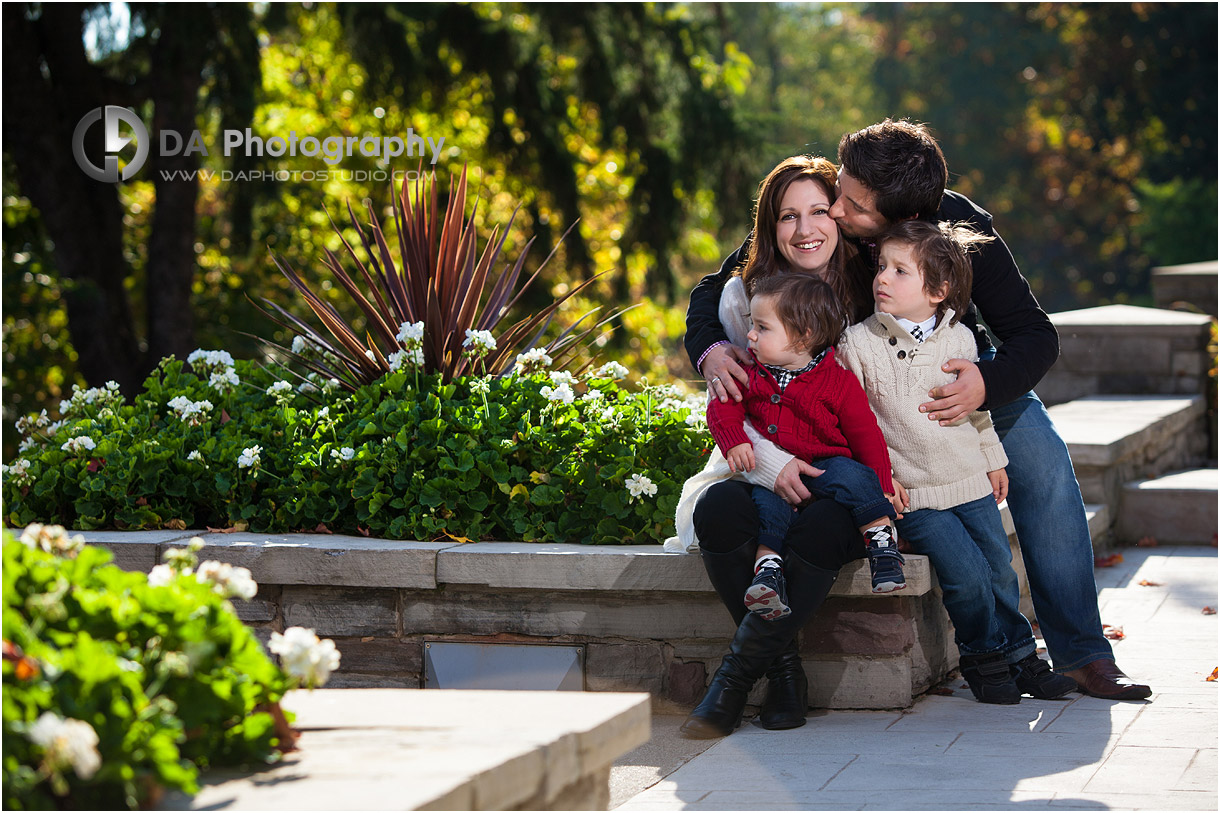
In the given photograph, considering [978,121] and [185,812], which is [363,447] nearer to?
[185,812]

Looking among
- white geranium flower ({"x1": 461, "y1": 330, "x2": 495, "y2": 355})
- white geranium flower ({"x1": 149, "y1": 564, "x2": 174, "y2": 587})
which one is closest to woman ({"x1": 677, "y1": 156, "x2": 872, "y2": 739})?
Answer: white geranium flower ({"x1": 461, "y1": 330, "x2": 495, "y2": 355})

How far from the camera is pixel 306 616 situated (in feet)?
11.7

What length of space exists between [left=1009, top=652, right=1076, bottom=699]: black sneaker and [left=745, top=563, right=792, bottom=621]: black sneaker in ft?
2.69

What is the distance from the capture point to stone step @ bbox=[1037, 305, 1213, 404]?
7273 mm

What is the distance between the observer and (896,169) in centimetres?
330

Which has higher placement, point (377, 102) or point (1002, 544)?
point (377, 102)

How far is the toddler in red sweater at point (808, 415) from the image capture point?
10.1ft

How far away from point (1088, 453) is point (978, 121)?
23.1m

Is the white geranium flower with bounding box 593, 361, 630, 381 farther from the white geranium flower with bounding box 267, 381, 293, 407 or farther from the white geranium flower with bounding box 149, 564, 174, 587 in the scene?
the white geranium flower with bounding box 149, 564, 174, 587

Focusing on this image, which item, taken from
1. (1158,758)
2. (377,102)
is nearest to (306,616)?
(1158,758)

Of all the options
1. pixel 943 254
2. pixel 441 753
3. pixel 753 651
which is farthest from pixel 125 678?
pixel 943 254

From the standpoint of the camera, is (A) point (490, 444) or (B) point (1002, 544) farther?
(A) point (490, 444)

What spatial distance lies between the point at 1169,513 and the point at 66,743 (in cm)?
532

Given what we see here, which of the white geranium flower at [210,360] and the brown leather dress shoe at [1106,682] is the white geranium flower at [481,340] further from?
the brown leather dress shoe at [1106,682]
